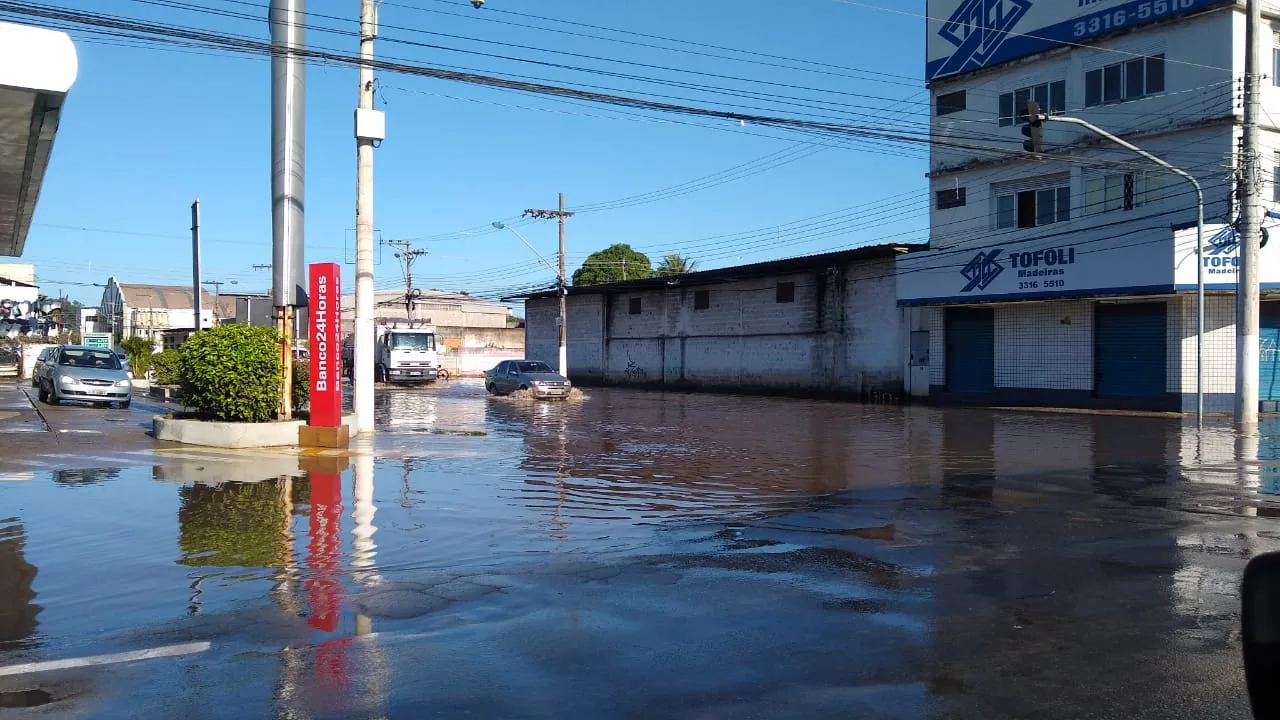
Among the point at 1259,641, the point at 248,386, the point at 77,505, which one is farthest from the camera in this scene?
the point at 248,386

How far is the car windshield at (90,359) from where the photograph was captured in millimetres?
27406

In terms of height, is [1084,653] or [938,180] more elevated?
[938,180]

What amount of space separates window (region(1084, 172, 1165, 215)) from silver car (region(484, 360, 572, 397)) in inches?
780

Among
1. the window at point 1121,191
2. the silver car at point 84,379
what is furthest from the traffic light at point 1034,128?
the silver car at point 84,379

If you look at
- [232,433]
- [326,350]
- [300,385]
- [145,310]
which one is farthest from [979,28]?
[145,310]

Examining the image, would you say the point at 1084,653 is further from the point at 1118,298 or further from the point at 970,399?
the point at 970,399

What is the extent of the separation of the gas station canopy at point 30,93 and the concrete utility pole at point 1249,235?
26.0 meters

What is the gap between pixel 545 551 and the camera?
9250 mm

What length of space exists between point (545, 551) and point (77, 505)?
6142 mm

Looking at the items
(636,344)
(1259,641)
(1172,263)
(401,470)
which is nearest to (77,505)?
(401,470)

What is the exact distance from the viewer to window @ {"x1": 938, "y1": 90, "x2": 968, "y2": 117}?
38.2 m

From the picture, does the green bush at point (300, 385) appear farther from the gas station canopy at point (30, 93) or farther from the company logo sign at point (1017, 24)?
the company logo sign at point (1017, 24)

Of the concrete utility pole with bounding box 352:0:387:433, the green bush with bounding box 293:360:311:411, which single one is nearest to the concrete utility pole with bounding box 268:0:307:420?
the green bush with bounding box 293:360:311:411

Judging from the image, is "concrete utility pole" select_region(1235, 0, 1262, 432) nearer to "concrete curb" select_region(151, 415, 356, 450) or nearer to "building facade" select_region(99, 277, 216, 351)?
"concrete curb" select_region(151, 415, 356, 450)
